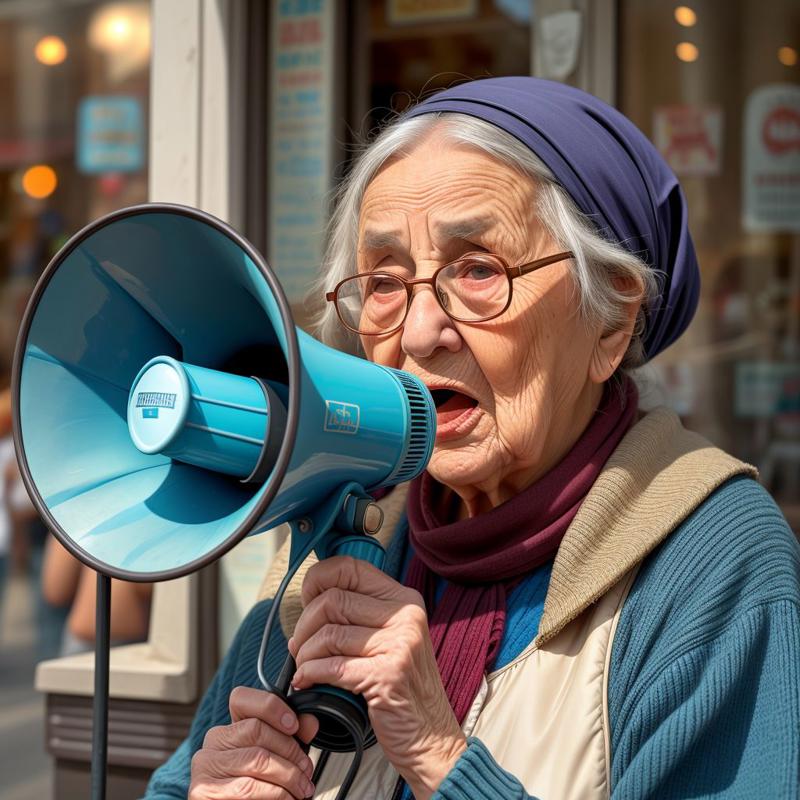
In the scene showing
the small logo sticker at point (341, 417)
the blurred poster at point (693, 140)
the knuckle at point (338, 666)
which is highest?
the blurred poster at point (693, 140)

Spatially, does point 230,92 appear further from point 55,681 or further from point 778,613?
point 778,613

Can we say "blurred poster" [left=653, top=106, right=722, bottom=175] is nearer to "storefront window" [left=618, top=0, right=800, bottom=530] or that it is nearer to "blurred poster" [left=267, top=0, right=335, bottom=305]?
"storefront window" [left=618, top=0, right=800, bottom=530]

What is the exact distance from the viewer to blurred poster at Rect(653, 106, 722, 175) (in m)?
3.65

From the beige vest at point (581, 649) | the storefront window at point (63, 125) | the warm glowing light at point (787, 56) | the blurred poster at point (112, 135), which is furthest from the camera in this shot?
the storefront window at point (63, 125)

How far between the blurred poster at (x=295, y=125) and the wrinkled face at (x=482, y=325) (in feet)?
4.59

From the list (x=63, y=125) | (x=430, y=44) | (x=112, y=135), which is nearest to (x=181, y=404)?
(x=430, y=44)

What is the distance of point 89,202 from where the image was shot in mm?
5742

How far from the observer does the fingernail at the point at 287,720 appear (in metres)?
1.52

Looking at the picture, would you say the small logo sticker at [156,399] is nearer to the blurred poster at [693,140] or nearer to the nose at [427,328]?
the nose at [427,328]

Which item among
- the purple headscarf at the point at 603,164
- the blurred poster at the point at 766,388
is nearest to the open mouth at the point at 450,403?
the purple headscarf at the point at 603,164

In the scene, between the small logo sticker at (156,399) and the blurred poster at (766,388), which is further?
the blurred poster at (766,388)

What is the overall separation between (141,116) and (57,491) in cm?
411

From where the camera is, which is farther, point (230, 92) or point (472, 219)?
point (230, 92)

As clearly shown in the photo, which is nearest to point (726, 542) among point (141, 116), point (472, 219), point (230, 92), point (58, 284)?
point (472, 219)
